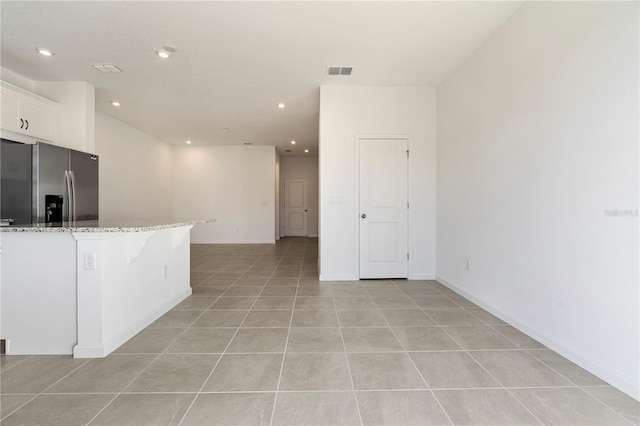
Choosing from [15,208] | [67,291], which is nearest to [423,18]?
[67,291]

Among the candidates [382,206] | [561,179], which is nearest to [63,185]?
[382,206]

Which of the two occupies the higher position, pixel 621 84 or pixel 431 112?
pixel 431 112

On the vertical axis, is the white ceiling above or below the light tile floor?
above

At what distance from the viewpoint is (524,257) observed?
2438mm

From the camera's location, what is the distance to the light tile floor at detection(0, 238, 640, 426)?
146 cm

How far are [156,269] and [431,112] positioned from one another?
4.04m

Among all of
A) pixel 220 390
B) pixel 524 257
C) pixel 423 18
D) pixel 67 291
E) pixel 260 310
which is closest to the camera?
pixel 220 390

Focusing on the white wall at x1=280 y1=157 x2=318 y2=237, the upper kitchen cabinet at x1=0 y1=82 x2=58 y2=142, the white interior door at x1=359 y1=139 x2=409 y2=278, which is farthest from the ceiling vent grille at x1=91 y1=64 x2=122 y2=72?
Result: the white wall at x1=280 y1=157 x2=318 y2=237

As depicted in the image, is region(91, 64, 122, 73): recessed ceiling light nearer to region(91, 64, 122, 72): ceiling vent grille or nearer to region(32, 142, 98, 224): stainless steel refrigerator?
region(91, 64, 122, 72): ceiling vent grille

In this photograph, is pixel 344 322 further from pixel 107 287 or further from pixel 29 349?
pixel 29 349

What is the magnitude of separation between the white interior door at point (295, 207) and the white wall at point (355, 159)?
20.1 ft

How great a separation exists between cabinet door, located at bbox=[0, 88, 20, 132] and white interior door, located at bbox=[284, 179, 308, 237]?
284 inches

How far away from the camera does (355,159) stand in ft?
13.5

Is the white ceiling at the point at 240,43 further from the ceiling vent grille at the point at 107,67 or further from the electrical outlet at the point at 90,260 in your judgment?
the electrical outlet at the point at 90,260
